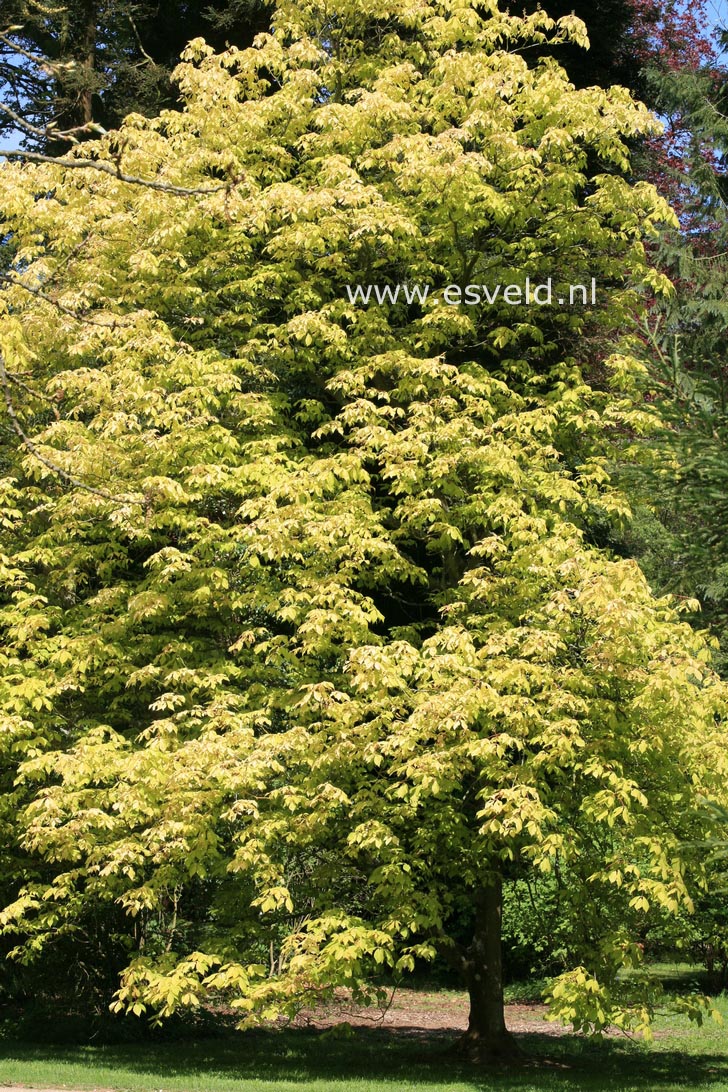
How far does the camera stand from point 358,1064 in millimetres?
9812

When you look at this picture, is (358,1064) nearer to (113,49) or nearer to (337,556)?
(337,556)

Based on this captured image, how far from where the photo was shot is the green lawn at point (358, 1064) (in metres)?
8.34

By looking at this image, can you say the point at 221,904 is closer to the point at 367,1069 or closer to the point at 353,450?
the point at 367,1069

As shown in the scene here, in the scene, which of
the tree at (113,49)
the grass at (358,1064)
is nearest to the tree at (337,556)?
the grass at (358,1064)

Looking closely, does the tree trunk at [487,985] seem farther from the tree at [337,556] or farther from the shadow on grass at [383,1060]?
the shadow on grass at [383,1060]

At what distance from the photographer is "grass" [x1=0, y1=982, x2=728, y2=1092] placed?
8312mm

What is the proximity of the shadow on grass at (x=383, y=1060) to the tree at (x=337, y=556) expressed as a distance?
0.72 meters

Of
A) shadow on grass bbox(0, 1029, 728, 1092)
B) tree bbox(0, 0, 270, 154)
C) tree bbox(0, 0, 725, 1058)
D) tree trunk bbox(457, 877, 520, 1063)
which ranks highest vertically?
tree bbox(0, 0, 270, 154)

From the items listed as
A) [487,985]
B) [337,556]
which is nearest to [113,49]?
[337,556]

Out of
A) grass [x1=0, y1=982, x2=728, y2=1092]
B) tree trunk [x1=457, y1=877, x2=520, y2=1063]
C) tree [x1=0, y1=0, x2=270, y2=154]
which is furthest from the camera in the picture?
tree [x1=0, y1=0, x2=270, y2=154]

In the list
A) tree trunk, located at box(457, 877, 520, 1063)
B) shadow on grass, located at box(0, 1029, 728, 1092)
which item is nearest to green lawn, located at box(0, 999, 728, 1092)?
shadow on grass, located at box(0, 1029, 728, 1092)

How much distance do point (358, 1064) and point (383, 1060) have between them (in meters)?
0.35

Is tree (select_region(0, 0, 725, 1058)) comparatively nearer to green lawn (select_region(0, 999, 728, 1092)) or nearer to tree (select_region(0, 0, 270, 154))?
green lawn (select_region(0, 999, 728, 1092))

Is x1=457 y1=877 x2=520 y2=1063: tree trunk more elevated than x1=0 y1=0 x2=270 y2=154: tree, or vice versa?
x1=0 y1=0 x2=270 y2=154: tree
